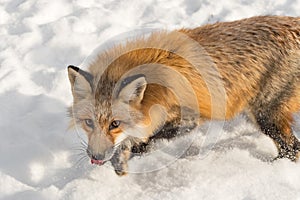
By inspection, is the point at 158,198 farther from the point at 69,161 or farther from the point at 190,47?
the point at 190,47

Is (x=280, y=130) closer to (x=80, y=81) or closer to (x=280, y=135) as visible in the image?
(x=280, y=135)

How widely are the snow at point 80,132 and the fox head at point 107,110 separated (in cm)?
75

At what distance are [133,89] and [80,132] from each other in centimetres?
107

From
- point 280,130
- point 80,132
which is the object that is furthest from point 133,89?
point 280,130

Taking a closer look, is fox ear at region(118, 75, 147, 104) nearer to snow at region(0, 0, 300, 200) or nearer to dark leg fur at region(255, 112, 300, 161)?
snow at region(0, 0, 300, 200)

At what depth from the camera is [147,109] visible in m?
4.79

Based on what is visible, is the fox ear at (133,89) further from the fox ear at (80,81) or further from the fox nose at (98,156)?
the fox nose at (98,156)

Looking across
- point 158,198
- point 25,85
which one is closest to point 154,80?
point 158,198

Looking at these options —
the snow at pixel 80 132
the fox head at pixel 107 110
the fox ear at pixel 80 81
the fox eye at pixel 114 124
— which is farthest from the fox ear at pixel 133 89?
the snow at pixel 80 132

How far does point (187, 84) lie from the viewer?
496cm

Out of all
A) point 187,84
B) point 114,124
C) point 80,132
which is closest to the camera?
point 114,124

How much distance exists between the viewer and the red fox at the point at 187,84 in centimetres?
466

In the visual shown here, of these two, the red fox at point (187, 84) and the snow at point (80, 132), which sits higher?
the red fox at point (187, 84)

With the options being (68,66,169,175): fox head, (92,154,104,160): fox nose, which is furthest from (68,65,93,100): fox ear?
(92,154,104,160): fox nose
